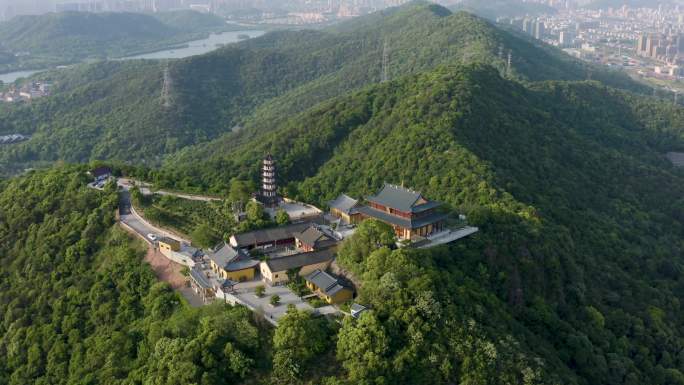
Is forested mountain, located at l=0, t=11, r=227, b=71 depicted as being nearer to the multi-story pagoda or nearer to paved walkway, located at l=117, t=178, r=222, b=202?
paved walkway, located at l=117, t=178, r=222, b=202

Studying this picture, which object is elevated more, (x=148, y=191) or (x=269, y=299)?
(x=148, y=191)

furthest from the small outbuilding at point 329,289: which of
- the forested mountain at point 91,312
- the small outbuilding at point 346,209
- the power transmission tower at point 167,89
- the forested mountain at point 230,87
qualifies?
the power transmission tower at point 167,89

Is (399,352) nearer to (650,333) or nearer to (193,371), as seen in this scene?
(193,371)

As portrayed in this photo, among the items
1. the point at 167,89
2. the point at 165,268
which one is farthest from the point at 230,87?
the point at 165,268

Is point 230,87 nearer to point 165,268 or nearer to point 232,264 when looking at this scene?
point 165,268

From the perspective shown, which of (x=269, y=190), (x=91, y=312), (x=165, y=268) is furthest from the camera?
(x=269, y=190)

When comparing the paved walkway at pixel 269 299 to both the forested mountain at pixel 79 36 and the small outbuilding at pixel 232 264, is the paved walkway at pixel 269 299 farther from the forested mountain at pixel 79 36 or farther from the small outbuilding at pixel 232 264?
the forested mountain at pixel 79 36
